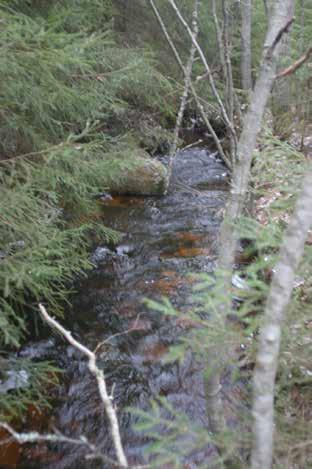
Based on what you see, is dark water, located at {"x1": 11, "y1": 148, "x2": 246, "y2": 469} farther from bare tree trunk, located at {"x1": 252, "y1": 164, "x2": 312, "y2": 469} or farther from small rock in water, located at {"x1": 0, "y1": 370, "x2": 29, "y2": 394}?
bare tree trunk, located at {"x1": 252, "y1": 164, "x2": 312, "y2": 469}

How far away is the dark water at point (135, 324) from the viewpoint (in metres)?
3.74

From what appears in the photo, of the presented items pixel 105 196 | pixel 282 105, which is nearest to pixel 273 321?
pixel 105 196

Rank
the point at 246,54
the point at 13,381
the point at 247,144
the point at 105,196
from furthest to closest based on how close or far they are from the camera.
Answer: the point at 105,196
the point at 246,54
the point at 13,381
the point at 247,144

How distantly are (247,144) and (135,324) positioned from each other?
1.35 meters

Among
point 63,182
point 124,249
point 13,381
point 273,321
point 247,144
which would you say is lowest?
point 124,249

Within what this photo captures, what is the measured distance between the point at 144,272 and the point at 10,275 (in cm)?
309

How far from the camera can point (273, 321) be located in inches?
65.2

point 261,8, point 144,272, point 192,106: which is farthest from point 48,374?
point 261,8

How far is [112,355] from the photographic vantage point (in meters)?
4.64

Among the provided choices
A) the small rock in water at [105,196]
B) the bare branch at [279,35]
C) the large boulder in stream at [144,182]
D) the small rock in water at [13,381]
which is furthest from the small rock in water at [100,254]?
the bare branch at [279,35]

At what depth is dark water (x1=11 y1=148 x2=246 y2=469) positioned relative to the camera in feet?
A: 12.3

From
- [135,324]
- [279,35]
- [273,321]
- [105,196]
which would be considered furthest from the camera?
[105,196]

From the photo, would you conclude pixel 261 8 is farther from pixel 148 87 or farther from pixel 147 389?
pixel 147 389

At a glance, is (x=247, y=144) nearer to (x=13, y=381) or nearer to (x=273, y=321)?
(x=273, y=321)
